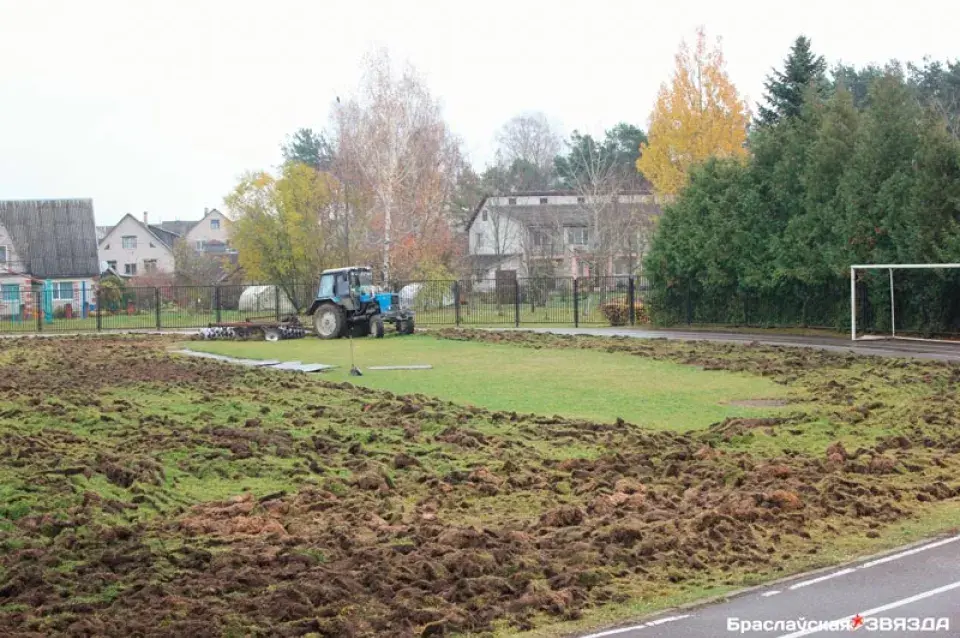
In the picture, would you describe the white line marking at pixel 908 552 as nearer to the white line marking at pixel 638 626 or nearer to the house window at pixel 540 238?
the white line marking at pixel 638 626

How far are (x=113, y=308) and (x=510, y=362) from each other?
33431 mm

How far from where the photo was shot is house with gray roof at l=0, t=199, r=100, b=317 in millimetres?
68812

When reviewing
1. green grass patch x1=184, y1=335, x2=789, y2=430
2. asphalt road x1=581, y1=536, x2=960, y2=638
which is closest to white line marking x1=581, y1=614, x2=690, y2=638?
asphalt road x1=581, y1=536, x2=960, y2=638

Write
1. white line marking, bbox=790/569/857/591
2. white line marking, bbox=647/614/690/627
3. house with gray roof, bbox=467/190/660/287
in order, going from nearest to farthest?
white line marking, bbox=647/614/690/627
white line marking, bbox=790/569/857/591
house with gray roof, bbox=467/190/660/287

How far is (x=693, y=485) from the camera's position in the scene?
11.7 meters

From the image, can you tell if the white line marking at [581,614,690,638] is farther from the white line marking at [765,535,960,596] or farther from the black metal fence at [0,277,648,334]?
the black metal fence at [0,277,648,334]

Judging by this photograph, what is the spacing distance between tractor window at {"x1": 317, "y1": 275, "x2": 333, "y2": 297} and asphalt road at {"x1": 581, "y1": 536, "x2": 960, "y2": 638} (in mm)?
31281

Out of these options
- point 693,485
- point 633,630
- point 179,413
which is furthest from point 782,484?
point 179,413

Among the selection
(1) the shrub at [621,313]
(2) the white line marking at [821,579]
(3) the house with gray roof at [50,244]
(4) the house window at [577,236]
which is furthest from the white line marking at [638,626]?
(4) the house window at [577,236]

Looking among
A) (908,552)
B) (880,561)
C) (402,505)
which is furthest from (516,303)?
(880,561)

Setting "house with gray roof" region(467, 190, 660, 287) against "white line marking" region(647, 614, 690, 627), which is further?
"house with gray roof" region(467, 190, 660, 287)

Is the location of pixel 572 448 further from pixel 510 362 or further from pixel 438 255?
pixel 438 255

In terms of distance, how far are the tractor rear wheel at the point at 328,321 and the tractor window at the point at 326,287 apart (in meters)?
0.50

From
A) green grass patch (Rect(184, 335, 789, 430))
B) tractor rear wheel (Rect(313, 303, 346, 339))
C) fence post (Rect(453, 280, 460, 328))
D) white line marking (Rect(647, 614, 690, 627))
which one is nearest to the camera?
white line marking (Rect(647, 614, 690, 627))
